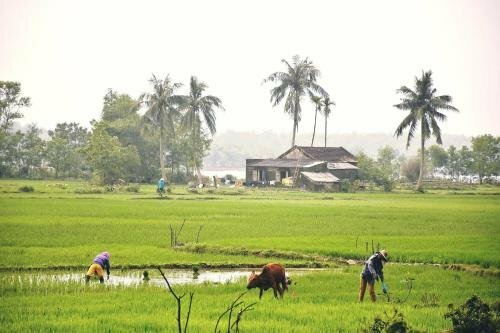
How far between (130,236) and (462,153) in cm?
7484

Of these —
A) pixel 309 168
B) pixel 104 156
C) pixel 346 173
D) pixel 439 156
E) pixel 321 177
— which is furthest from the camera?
pixel 439 156

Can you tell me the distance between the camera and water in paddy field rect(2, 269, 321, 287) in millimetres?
15234

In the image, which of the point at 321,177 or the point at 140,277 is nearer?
the point at 140,277

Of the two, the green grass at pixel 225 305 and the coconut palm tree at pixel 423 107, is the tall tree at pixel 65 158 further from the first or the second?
the green grass at pixel 225 305

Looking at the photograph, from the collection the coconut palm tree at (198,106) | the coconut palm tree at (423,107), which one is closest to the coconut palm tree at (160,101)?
the coconut palm tree at (198,106)

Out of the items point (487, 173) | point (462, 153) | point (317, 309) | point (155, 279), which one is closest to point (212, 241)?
point (155, 279)

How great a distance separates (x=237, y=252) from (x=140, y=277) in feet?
16.7

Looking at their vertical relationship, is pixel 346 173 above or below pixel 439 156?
below

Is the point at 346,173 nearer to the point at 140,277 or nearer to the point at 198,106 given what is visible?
the point at 198,106

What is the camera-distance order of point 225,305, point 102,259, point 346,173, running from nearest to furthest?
point 225,305 → point 102,259 → point 346,173

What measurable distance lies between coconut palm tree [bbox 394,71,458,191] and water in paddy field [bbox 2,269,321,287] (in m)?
51.4

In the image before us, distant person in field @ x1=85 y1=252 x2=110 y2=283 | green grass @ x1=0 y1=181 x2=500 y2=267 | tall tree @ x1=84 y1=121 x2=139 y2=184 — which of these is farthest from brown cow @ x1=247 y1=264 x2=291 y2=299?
tall tree @ x1=84 y1=121 x2=139 y2=184

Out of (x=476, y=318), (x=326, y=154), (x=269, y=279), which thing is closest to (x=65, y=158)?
(x=326, y=154)

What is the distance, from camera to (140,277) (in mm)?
16203
